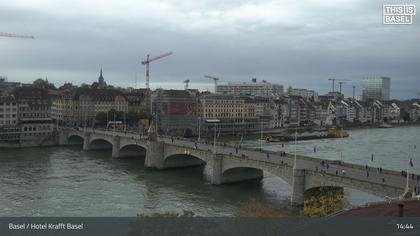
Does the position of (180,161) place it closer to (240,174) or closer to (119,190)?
(240,174)

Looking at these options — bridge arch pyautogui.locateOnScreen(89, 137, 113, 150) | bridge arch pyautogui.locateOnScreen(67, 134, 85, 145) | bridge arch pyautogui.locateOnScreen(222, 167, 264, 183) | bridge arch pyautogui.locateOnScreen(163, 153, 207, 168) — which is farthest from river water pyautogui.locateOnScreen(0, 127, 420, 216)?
bridge arch pyautogui.locateOnScreen(67, 134, 85, 145)

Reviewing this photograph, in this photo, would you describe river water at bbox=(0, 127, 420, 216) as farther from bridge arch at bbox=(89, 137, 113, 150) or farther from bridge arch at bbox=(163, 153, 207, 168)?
bridge arch at bbox=(89, 137, 113, 150)

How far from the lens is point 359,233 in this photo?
50.9ft

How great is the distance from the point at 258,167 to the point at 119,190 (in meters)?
10.4

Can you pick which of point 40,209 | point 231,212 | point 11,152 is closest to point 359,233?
point 231,212

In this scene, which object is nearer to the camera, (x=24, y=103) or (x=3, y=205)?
(x=3, y=205)

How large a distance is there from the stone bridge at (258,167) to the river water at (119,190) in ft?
3.82

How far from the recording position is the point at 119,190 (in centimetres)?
4050

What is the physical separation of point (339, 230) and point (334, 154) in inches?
2045

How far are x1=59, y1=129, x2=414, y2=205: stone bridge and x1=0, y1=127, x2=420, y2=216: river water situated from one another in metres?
1.17

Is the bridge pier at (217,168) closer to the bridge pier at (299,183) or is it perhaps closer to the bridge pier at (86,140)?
the bridge pier at (299,183)

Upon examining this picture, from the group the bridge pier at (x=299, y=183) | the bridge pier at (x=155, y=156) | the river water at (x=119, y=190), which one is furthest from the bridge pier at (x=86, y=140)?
the bridge pier at (x=299, y=183)

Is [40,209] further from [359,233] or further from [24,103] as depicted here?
[24,103]

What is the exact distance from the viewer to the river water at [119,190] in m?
34.0
